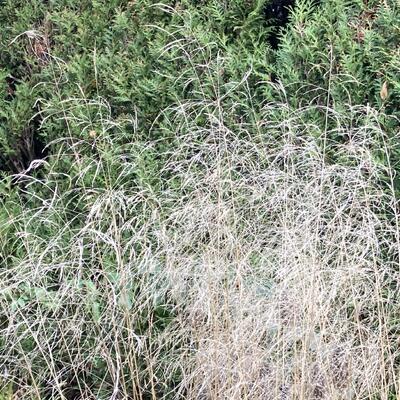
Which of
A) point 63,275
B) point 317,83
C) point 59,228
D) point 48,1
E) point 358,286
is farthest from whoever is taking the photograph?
point 48,1

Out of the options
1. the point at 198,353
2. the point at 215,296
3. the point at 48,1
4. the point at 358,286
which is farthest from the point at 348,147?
the point at 48,1

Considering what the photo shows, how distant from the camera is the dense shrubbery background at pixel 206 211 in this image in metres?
3.00

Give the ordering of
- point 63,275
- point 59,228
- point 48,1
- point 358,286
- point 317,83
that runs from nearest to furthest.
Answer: point 358,286, point 63,275, point 59,228, point 317,83, point 48,1

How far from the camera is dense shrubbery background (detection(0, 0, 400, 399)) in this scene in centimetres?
300

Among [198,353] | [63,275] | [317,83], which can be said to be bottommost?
[198,353]

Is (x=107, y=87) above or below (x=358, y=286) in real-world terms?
above

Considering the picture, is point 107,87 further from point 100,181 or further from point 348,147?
point 348,147

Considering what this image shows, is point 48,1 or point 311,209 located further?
point 48,1

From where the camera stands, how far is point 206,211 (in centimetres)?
310

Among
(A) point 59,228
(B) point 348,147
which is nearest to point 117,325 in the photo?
(A) point 59,228

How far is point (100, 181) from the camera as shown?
4027mm

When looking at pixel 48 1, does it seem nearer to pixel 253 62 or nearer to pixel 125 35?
pixel 125 35

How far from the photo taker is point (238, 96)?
13.1ft

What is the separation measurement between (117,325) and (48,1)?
118 inches
